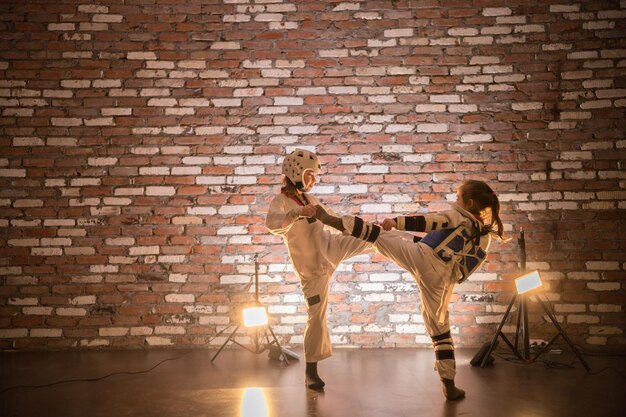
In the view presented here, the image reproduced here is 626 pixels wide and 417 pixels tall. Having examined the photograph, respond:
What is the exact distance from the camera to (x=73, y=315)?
3881 mm

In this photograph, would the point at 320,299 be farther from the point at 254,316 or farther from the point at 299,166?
the point at 299,166

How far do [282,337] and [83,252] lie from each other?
1.98 meters

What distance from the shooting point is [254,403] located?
263 centimetres

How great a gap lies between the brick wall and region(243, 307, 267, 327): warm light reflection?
0.38m

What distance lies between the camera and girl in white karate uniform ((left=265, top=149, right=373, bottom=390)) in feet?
9.53

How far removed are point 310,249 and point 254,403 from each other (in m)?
1.04

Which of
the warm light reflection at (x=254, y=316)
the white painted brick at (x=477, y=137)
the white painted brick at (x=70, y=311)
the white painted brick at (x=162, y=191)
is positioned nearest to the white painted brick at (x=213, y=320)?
the warm light reflection at (x=254, y=316)

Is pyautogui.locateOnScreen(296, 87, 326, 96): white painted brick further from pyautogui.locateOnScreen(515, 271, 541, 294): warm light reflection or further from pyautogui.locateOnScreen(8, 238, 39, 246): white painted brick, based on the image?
pyautogui.locateOnScreen(8, 238, 39, 246): white painted brick

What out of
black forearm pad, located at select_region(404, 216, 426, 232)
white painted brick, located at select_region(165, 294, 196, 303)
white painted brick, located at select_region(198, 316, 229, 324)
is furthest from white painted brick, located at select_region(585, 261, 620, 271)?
white painted brick, located at select_region(165, 294, 196, 303)

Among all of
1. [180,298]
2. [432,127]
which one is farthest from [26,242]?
[432,127]

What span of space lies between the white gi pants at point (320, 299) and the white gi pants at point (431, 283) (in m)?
0.22

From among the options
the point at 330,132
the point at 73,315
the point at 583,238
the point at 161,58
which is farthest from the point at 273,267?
the point at 583,238

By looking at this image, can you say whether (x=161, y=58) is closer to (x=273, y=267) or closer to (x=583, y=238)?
(x=273, y=267)

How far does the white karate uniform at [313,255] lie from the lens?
291 cm
